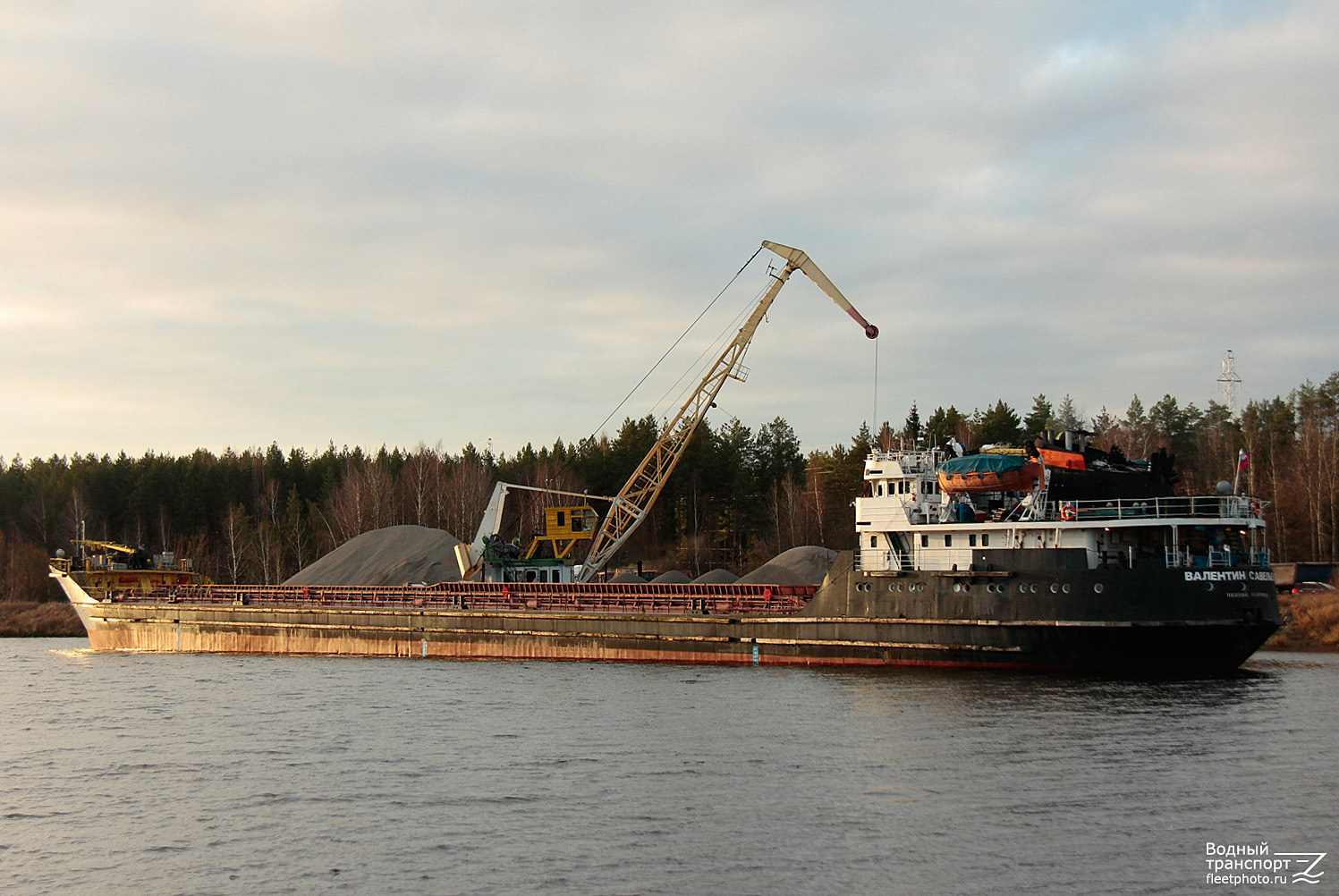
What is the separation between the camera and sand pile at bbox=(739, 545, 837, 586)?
64562mm

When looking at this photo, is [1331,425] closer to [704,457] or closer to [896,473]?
[704,457]

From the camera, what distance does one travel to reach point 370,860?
17.3 metres

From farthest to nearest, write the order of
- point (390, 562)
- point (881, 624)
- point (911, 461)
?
point (390, 562), point (911, 461), point (881, 624)

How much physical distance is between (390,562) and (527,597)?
21.2 m

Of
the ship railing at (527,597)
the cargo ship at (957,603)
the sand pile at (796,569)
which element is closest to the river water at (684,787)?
the cargo ship at (957,603)

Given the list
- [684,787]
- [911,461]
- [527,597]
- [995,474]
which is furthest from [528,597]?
[684,787]

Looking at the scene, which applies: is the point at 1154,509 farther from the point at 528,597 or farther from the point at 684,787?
the point at 528,597

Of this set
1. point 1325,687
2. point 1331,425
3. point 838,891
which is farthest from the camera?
point 1331,425

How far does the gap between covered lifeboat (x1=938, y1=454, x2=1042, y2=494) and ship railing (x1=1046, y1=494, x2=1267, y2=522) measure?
1.19 m

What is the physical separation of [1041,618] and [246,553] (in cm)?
7741

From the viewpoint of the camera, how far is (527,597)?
4891cm

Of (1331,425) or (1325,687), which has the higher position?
(1331,425)

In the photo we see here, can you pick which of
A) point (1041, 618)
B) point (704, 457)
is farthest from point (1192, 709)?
point (704, 457)

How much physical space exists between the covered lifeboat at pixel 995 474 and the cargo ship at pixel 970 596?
5 cm
